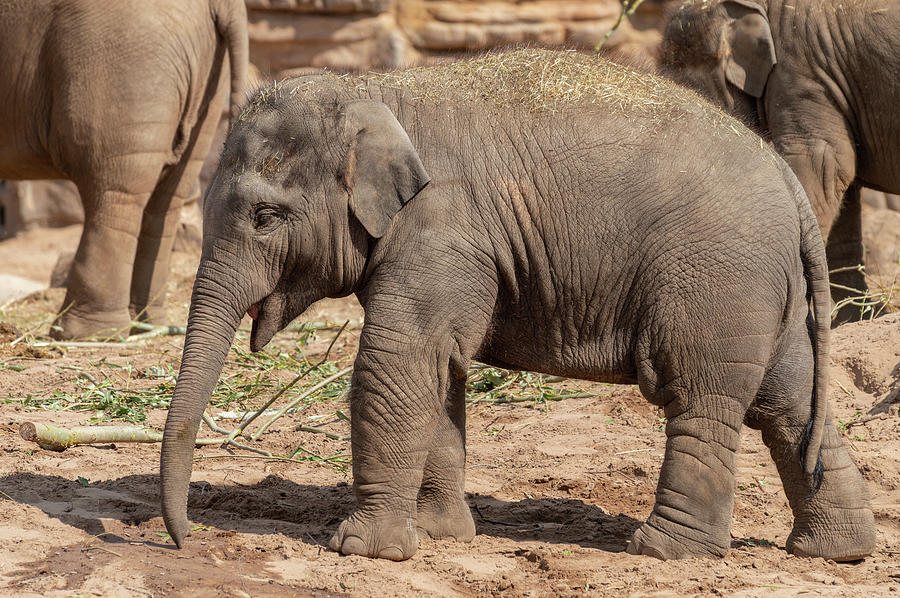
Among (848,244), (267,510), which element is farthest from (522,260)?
(848,244)

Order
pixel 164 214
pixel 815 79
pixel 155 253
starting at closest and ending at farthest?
pixel 815 79 → pixel 164 214 → pixel 155 253

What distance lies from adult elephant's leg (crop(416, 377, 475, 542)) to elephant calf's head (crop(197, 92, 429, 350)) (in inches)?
28.1

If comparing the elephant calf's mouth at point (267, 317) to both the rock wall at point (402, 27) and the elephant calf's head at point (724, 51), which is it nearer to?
the elephant calf's head at point (724, 51)

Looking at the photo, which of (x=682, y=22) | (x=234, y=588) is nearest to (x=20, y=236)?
(x=682, y=22)

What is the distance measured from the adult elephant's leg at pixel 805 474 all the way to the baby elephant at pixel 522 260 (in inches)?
0.5

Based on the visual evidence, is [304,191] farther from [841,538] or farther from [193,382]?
[841,538]

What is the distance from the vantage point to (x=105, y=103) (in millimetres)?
7637

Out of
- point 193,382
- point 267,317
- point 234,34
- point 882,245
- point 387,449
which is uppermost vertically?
point 234,34

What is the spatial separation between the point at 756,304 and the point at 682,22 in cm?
403

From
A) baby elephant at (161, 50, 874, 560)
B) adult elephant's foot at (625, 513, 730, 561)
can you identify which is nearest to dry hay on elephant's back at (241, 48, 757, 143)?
baby elephant at (161, 50, 874, 560)

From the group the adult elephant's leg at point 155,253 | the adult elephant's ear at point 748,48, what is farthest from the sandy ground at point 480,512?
the adult elephant's leg at point 155,253

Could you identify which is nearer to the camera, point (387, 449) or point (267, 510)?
point (387, 449)

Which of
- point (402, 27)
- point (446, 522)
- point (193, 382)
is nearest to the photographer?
point (193, 382)

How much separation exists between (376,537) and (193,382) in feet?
2.78
